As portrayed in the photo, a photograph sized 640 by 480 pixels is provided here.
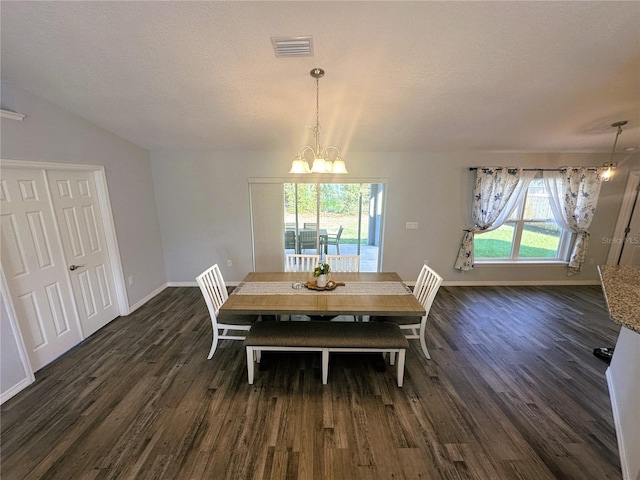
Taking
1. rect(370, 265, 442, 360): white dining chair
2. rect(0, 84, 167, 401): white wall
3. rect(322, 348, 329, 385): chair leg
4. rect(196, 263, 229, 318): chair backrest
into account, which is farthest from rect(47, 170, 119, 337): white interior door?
rect(370, 265, 442, 360): white dining chair

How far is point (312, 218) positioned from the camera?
4266 millimetres

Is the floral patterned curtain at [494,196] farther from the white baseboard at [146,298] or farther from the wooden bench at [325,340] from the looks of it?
the white baseboard at [146,298]

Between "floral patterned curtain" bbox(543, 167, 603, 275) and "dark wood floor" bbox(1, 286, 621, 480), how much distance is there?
1987mm

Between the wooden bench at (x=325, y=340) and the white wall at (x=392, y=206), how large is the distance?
90.6 inches

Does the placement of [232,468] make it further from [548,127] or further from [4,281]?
[548,127]

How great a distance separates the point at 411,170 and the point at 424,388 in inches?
123

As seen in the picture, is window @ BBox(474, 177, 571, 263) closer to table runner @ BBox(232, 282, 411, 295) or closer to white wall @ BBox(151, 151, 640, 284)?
white wall @ BBox(151, 151, 640, 284)

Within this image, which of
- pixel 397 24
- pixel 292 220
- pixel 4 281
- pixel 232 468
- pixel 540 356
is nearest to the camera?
pixel 232 468

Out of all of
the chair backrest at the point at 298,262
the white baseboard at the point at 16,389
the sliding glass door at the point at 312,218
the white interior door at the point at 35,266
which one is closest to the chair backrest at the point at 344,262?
the chair backrest at the point at 298,262

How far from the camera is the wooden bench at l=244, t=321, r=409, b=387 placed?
2037 millimetres

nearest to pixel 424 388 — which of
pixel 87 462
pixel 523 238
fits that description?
pixel 87 462

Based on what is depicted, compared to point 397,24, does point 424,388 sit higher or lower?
lower

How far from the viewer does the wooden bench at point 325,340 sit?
80.2 inches

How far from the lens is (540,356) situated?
2531 millimetres
